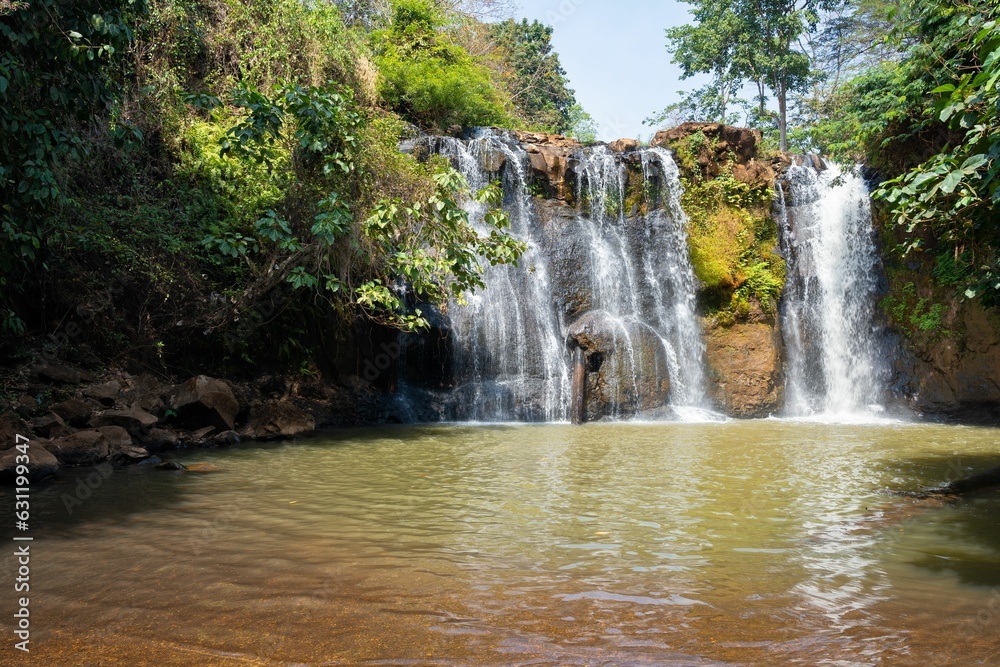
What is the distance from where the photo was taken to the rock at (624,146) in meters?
18.6

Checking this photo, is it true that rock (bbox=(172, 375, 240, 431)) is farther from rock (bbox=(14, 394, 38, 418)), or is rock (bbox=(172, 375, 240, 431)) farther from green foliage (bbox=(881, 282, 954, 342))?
green foliage (bbox=(881, 282, 954, 342))

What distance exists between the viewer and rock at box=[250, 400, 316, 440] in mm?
10703

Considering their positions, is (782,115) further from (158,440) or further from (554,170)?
(158,440)

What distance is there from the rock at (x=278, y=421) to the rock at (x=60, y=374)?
243 cm

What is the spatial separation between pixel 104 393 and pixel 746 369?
12.9 m

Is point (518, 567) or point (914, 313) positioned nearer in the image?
point (518, 567)

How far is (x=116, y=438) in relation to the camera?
28.6ft

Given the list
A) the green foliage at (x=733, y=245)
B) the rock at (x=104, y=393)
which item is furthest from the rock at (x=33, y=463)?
the green foliage at (x=733, y=245)

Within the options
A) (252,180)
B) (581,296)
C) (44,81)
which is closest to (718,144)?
(581,296)

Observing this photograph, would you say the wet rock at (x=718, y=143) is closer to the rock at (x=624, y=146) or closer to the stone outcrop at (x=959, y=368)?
the rock at (x=624, y=146)

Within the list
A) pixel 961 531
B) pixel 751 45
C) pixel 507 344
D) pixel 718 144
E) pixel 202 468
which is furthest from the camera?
pixel 751 45

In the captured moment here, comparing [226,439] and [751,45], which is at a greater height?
[751,45]

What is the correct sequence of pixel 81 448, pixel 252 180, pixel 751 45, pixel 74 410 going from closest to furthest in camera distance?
pixel 81 448, pixel 74 410, pixel 252 180, pixel 751 45

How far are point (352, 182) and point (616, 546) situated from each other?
827 cm
